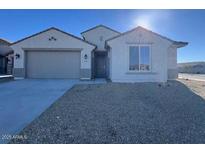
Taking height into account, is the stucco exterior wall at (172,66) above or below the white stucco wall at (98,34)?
below

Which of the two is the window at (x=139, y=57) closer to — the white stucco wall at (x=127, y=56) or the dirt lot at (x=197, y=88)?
the white stucco wall at (x=127, y=56)

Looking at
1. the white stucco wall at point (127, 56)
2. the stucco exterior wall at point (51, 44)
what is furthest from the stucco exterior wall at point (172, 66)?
the stucco exterior wall at point (51, 44)

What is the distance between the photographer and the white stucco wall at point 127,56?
48.0 ft

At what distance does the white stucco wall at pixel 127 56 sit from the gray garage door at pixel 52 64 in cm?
409

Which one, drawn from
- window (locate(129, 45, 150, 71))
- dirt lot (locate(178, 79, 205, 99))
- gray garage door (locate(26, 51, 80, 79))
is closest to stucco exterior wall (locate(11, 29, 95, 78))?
gray garage door (locate(26, 51, 80, 79))

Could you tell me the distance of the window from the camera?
14617mm

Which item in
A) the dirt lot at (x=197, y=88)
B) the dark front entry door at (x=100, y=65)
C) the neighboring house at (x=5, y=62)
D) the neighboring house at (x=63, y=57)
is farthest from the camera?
the neighboring house at (x=5, y=62)

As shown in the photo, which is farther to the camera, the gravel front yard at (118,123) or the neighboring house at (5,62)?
the neighboring house at (5,62)

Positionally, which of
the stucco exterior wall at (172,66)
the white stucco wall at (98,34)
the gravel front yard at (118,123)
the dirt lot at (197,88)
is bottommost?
the gravel front yard at (118,123)

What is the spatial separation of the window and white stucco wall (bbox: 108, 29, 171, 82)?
0.93 ft

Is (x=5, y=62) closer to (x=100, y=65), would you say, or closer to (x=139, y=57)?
(x=100, y=65)
